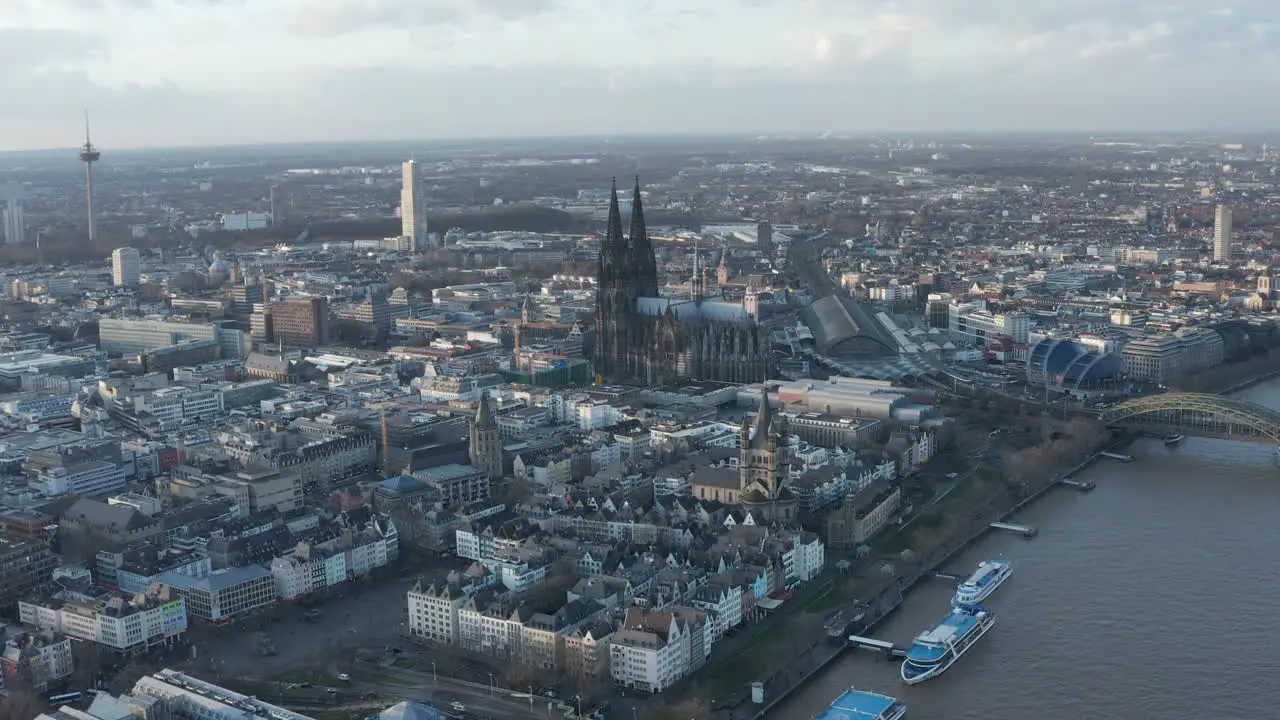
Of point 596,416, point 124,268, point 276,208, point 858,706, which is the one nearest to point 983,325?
point 596,416

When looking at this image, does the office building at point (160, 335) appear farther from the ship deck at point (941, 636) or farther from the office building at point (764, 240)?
the office building at point (764, 240)

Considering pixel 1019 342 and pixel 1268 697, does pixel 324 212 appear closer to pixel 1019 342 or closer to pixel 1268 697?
pixel 1019 342

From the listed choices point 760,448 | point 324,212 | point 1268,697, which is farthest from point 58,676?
point 324,212

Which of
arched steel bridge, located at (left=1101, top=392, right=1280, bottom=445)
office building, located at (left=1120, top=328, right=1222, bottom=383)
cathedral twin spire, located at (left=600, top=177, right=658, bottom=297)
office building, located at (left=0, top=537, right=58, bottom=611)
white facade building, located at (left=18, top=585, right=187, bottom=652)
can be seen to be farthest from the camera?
office building, located at (left=1120, top=328, right=1222, bottom=383)

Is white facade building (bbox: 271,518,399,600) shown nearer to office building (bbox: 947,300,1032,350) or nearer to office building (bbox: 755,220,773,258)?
office building (bbox: 947,300,1032,350)

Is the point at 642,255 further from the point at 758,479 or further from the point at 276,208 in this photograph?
the point at 276,208

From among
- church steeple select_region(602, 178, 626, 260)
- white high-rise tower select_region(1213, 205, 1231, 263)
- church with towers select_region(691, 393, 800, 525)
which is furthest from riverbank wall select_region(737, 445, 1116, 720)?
white high-rise tower select_region(1213, 205, 1231, 263)
